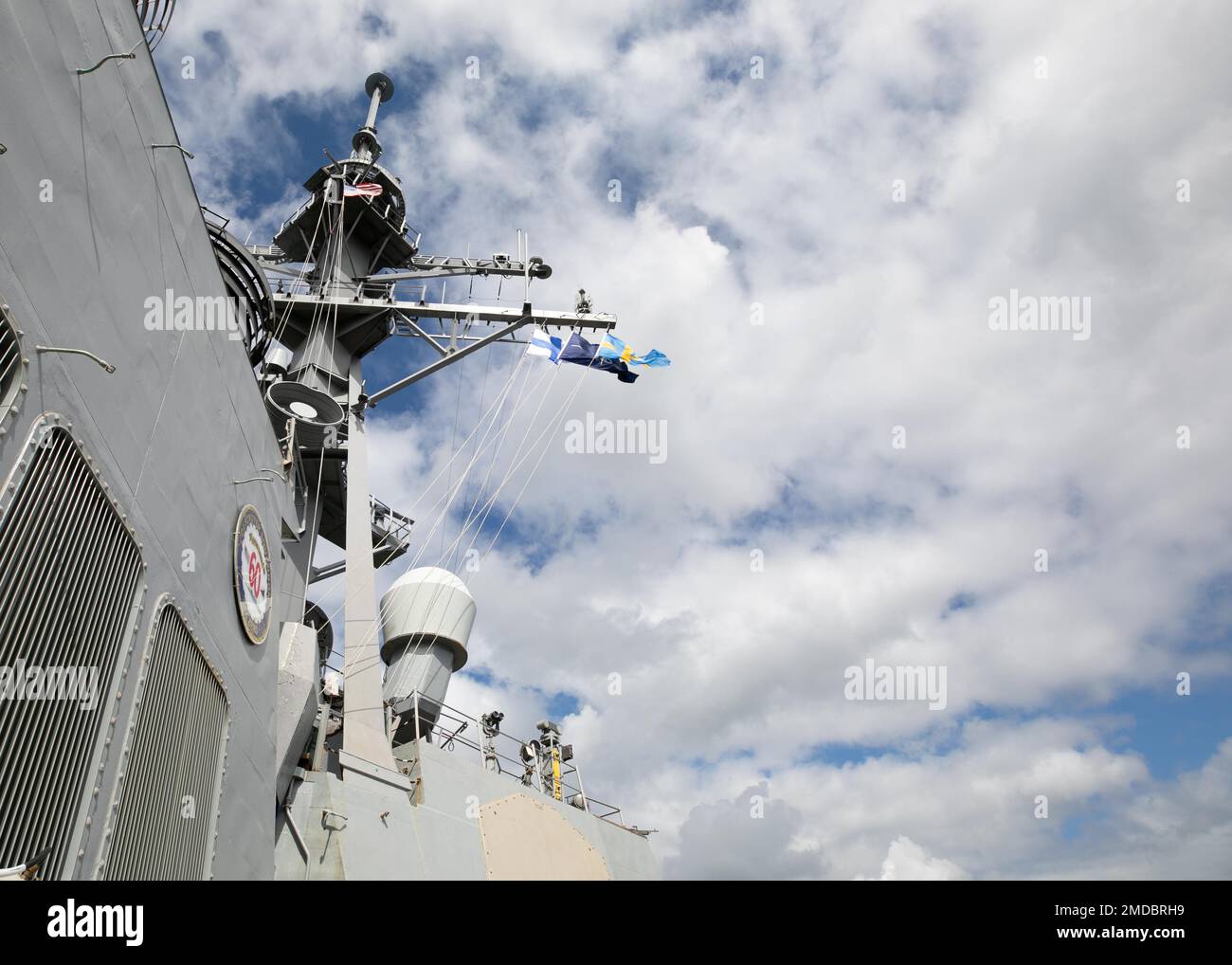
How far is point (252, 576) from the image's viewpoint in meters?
6.84

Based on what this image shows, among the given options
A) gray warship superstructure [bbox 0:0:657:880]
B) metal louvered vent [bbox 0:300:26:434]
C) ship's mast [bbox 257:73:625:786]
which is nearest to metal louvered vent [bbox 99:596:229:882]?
gray warship superstructure [bbox 0:0:657:880]

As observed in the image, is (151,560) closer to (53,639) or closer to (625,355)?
(53,639)

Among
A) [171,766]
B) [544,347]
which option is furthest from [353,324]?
[171,766]

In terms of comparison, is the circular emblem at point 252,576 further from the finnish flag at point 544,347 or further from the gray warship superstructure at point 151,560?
the finnish flag at point 544,347

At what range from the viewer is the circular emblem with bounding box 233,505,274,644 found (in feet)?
21.2

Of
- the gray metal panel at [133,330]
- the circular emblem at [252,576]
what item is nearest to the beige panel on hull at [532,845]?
the gray metal panel at [133,330]

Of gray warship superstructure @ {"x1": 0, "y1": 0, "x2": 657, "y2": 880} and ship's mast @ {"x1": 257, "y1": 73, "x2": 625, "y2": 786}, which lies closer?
gray warship superstructure @ {"x1": 0, "y1": 0, "x2": 657, "y2": 880}

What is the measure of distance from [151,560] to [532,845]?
323 inches

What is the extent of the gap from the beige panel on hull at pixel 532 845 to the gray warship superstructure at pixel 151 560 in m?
0.05

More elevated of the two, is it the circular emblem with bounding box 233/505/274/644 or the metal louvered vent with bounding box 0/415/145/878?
the circular emblem with bounding box 233/505/274/644

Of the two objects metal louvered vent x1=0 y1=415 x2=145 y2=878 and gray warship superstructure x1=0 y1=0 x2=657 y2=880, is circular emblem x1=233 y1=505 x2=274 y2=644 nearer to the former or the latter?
gray warship superstructure x1=0 y1=0 x2=657 y2=880

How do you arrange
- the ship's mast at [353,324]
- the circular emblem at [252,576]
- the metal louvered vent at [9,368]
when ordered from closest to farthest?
the metal louvered vent at [9,368] → the circular emblem at [252,576] → the ship's mast at [353,324]

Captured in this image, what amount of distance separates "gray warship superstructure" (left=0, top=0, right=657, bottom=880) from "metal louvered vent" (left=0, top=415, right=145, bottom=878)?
0.01 metres

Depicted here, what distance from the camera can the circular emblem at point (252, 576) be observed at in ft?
21.2
